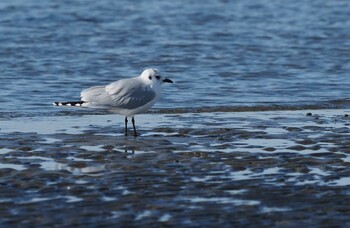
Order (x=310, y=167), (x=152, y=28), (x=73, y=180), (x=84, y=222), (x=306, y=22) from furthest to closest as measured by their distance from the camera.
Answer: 1. (x=306, y=22)
2. (x=152, y=28)
3. (x=310, y=167)
4. (x=73, y=180)
5. (x=84, y=222)

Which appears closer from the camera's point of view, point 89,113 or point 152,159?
point 152,159

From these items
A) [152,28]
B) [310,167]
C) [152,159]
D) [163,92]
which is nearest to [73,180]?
[152,159]

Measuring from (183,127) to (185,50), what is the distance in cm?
897

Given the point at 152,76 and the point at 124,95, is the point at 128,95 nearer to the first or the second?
the point at 124,95

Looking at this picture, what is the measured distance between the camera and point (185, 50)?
20.9 m

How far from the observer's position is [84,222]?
739 cm

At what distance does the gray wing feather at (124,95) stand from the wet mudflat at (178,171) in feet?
1.14

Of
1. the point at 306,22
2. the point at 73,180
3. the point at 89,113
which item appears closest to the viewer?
the point at 73,180

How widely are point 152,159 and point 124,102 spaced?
6.51ft

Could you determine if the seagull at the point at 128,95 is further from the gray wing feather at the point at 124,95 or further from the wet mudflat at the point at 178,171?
the wet mudflat at the point at 178,171

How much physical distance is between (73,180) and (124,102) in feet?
9.86

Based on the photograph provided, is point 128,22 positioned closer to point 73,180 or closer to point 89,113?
point 89,113

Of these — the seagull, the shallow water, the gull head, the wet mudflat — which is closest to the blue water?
the shallow water

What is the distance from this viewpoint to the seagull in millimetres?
11711
